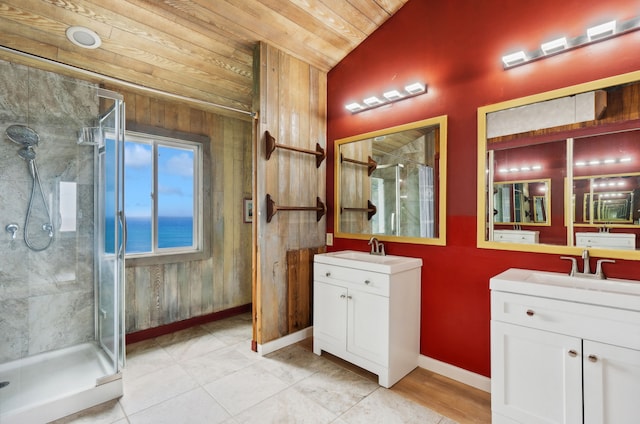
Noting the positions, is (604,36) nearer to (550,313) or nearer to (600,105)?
(600,105)

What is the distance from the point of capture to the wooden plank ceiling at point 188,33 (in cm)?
197

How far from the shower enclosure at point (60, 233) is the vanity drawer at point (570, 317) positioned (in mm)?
2397

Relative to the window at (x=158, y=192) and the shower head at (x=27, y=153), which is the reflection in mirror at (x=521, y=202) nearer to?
the window at (x=158, y=192)

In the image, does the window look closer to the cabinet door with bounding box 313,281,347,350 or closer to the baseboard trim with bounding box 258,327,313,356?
the baseboard trim with bounding box 258,327,313,356

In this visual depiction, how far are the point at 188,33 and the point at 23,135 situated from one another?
4.76ft

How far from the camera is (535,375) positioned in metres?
1.46

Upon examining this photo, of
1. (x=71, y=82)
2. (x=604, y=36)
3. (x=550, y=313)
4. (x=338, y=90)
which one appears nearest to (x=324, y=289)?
(x=550, y=313)

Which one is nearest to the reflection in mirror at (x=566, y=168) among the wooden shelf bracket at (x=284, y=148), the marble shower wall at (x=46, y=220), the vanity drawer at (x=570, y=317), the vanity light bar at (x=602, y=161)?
the vanity light bar at (x=602, y=161)

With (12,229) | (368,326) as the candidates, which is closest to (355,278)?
(368,326)

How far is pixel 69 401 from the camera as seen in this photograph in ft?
5.82

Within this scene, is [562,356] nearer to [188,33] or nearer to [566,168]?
[566,168]

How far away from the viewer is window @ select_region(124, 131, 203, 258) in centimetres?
290

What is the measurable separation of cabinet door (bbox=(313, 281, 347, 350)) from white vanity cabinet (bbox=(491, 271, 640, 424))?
1031 mm

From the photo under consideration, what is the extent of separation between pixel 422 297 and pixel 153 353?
231cm
